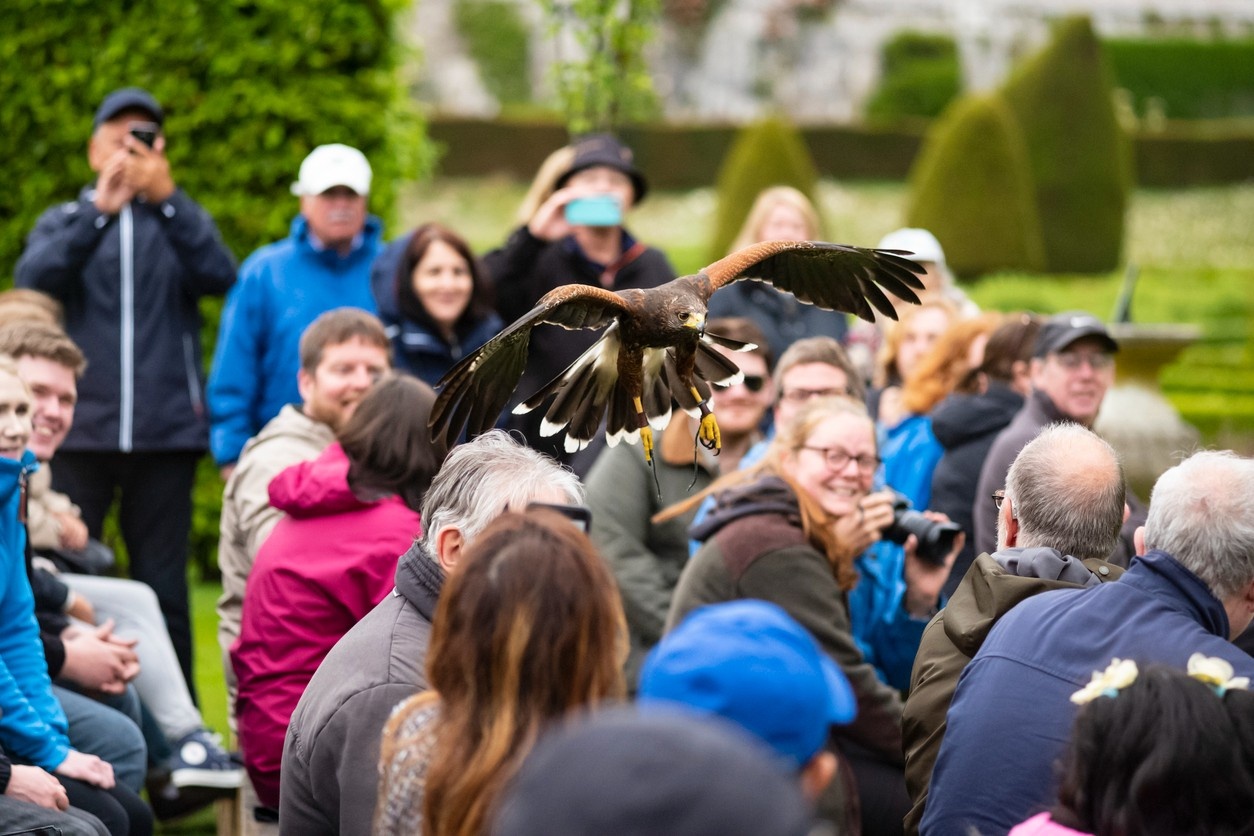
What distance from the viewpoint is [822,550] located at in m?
4.48

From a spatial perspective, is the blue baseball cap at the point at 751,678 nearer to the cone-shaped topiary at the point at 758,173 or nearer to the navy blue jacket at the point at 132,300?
the navy blue jacket at the point at 132,300

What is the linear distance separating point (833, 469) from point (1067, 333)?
4.66 feet

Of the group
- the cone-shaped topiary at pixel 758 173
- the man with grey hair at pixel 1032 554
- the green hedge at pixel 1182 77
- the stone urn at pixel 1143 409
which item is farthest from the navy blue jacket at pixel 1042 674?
the green hedge at pixel 1182 77

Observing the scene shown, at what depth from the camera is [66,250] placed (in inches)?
240

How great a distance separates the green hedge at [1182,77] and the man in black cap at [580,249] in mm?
27589

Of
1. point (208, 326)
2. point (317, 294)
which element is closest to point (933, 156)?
point (208, 326)

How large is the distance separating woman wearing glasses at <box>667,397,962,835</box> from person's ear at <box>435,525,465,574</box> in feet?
5.07

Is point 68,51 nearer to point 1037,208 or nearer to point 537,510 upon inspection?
point 537,510

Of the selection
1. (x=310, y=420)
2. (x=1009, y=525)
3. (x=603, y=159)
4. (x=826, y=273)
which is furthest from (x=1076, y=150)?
(x=1009, y=525)

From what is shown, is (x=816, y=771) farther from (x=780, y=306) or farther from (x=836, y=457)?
(x=780, y=306)

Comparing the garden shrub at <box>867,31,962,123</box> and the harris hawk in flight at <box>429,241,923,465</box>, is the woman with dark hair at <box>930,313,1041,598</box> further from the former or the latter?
the garden shrub at <box>867,31,962,123</box>

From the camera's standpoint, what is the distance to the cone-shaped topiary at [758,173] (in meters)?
17.1

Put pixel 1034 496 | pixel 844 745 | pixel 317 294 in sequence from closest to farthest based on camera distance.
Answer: pixel 1034 496 < pixel 844 745 < pixel 317 294

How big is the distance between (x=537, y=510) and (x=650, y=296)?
2.28m
